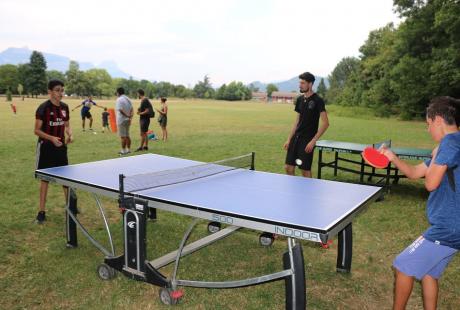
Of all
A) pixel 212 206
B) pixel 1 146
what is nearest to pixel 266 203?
pixel 212 206

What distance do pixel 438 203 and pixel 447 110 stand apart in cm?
68

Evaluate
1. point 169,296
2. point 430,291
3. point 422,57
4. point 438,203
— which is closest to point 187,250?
point 169,296

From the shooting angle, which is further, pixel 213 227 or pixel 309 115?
pixel 309 115

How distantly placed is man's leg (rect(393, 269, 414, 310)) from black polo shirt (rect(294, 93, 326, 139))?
10.9 ft

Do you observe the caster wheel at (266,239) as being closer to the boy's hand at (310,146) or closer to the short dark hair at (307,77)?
the boy's hand at (310,146)

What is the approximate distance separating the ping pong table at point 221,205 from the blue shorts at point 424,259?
501mm

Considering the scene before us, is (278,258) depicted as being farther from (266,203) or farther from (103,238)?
(103,238)

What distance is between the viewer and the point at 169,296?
3.59m

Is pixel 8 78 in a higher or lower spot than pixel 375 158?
higher

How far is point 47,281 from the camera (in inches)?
159

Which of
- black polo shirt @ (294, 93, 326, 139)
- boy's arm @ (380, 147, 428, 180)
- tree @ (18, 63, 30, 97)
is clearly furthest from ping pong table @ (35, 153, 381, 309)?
tree @ (18, 63, 30, 97)

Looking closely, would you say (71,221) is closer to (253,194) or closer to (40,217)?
(40,217)

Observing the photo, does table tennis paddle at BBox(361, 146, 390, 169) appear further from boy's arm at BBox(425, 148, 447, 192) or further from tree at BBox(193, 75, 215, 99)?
tree at BBox(193, 75, 215, 99)

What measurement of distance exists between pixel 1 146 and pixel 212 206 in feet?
42.9
